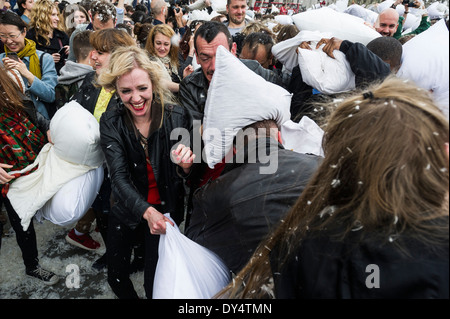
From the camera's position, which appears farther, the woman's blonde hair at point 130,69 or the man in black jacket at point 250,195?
the woman's blonde hair at point 130,69

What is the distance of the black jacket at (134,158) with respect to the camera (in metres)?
1.94

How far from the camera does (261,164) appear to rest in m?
1.33

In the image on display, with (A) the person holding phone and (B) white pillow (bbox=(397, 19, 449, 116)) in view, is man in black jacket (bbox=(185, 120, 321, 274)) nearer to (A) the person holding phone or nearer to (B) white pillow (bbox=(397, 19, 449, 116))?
(B) white pillow (bbox=(397, 19, 449, 116))

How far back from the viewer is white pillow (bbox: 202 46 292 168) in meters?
1.50

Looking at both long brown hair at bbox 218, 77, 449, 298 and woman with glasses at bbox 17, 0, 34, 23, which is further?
woman with glasses at bbox 17, 0, 34, 23

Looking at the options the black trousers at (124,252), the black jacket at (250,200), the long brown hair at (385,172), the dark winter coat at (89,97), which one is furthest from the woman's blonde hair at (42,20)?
the long brown hair at (385,172)

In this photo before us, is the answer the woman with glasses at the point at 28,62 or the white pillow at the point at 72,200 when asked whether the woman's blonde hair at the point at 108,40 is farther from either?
the white pillow at the point at 72,200

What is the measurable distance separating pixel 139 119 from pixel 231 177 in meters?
0.98

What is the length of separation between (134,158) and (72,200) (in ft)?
1.78

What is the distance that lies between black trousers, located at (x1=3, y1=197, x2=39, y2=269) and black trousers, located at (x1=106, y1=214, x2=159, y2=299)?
804 mm

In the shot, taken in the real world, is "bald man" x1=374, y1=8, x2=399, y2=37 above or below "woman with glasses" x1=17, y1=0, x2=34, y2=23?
above

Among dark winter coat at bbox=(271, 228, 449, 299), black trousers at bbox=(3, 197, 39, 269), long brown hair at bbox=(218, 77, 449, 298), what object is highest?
long brown hair at bbox=(218, 77, 449, 298)

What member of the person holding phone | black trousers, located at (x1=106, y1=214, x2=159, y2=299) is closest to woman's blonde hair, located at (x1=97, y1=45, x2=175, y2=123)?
black trousers, located at (x1=106, y1=214, x2=159, y2=299)

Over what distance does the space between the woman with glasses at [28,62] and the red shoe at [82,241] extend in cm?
112
